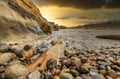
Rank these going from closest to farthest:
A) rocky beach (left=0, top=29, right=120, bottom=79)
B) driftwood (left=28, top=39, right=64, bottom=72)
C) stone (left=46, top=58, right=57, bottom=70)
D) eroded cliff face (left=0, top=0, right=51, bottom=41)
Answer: rocky beach (left=0, top=29, right=120, bottom=79) < stone (left=46, top=58, right=57, bottom=70) < driftwood (left=28, top=39, right=64, bottom=72) < eroded cliff face (left=0, top=0, right=51, bottom=41)

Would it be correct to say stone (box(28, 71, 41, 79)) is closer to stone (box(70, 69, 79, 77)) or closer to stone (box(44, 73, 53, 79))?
stone (box(44, 73, 53, 79))

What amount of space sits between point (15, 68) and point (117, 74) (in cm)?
449

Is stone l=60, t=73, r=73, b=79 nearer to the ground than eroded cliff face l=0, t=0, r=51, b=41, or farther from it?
nearer to the ground

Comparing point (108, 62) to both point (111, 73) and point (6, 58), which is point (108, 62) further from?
point (6, 58)

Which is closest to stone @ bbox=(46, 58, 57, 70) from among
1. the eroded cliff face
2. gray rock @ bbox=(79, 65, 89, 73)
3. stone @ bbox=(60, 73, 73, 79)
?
stone @ bbox=(60, 73, 73, 79)

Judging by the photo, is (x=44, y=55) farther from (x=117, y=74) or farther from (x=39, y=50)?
(x=117, y=74)

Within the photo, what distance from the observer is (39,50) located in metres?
13.0

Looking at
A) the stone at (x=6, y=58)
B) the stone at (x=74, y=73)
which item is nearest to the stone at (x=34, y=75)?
the stone at (x=74, y=73)

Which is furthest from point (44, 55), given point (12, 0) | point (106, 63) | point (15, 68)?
point (12, 0)

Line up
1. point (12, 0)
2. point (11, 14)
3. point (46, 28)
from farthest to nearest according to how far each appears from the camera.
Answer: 1. point (46, 28)
2. point (12, 0)
3. point (11, 14)

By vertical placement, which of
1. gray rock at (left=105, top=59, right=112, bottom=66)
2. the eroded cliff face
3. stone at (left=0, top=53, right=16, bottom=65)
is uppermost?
the eroded cliff face

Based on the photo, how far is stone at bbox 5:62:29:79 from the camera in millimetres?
9438

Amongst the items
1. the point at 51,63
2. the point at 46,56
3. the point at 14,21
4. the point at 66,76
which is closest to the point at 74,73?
the point at 66,76

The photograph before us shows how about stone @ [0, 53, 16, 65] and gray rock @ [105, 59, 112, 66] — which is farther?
gray rock @ [105, 59, 112, 66]
